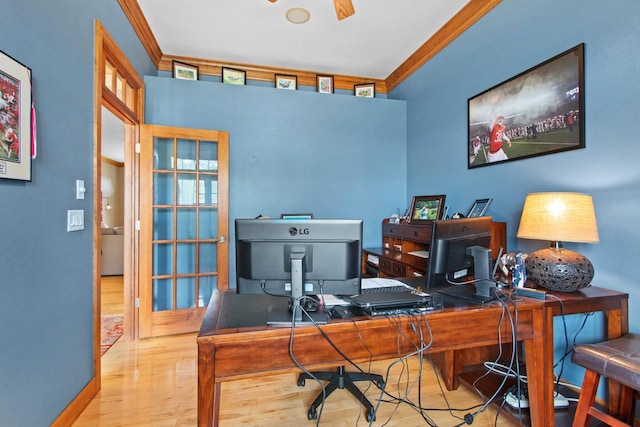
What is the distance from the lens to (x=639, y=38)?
1539 mm

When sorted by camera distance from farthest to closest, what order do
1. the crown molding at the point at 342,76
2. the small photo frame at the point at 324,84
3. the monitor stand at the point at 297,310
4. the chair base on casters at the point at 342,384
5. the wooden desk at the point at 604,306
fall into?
the small photo frame at the point at 324,84, the crown molding at the point at 342,76, the chair base on casters at the point at 342,384, the wooden desk at the point at 604,306, the monitor stand at the point at 297,310

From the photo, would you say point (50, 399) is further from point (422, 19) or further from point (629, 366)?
point (422, 19)

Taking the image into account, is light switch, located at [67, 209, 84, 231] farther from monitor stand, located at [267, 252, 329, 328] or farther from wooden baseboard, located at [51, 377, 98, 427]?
monitor stand, located at [267, 252, 329, 328]

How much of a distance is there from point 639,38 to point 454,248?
149 cm

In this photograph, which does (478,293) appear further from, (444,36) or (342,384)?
(444,36)

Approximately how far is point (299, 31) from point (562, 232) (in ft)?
8.96

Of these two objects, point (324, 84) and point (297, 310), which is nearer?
point (297, 310)

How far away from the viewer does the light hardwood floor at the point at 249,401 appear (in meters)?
1.69

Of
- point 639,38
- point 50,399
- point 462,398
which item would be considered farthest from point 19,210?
point 639,38

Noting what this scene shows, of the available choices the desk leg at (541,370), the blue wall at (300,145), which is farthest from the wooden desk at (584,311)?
the blue wall at (300,145)

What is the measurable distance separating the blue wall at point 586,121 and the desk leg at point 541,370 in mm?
692

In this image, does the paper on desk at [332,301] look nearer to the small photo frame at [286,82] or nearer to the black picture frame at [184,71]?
the small photo frame at [286,82]

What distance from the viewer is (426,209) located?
3.14m

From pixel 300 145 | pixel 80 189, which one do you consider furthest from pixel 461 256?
pixel 300 145
